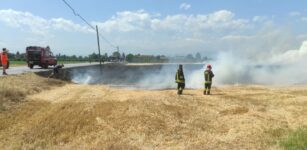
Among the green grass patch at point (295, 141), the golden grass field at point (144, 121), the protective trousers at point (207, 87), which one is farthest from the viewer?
the protective trousers at point (207, 87)

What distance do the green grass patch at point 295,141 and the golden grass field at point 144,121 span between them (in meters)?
0.27

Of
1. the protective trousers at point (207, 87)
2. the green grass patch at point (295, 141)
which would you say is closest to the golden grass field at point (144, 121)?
the green grass patch at point (295, 141)

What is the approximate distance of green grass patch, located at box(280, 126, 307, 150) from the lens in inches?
531

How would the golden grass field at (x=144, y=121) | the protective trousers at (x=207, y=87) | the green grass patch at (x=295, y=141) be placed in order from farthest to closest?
the protective trousers at (x=207, y=87), the golden grass field at (x=144, y=121), the green grass patch at (x=295, y=141)

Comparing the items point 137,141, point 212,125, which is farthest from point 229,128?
point 137,141

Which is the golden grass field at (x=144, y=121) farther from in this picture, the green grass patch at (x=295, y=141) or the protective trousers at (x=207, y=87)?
the protective trousers at (x=207, y=87)

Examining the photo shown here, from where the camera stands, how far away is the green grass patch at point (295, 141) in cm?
1350

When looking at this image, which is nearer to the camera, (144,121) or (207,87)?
(144,121)

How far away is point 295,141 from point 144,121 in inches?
212

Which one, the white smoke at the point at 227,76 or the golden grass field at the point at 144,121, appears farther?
the white smoke at the point at 227,76

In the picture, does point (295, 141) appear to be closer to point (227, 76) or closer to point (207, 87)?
point (207, 87)

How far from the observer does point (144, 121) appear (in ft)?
54.5

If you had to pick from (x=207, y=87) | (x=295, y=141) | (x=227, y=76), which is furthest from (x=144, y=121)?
(x=227, y=76)

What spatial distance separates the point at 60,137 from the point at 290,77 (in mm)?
36688
